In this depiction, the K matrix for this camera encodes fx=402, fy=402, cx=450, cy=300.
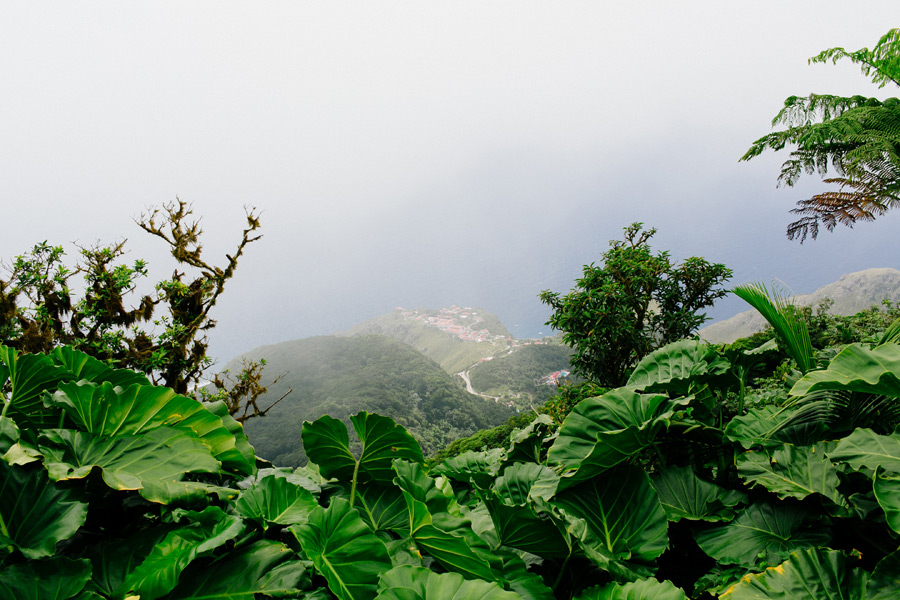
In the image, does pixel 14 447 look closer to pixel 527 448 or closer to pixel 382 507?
pixel 382 507

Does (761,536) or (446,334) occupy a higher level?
(446,334)

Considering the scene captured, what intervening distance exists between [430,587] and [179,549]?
530 mm

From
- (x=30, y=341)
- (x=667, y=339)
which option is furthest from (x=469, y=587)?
(x=30, y=341)

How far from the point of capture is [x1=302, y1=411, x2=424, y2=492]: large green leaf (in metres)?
1.26

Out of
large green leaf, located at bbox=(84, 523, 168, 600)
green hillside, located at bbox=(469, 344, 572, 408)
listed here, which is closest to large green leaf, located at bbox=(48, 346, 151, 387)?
large green leaf, located at bbox=(84, 523, 168, 600)

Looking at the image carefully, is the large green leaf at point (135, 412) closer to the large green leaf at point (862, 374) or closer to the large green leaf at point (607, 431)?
the large green leaf at point (607, 431)

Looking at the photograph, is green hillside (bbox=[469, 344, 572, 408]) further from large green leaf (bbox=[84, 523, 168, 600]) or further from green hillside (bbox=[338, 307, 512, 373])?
large green leaf (bbox=[84, 523, 168, 600])

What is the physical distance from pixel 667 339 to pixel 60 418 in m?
6.16

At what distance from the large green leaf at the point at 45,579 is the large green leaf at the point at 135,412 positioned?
284 millimetres

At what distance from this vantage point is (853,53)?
688 centimetres

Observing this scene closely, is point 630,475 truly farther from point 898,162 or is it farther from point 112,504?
point 898,162

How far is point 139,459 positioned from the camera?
37.5 inches

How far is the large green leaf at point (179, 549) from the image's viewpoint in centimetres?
75

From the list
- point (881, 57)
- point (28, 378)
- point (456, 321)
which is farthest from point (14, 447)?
point (456, 321)
